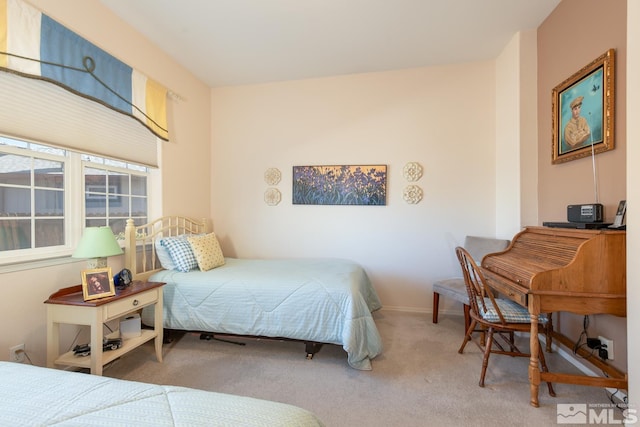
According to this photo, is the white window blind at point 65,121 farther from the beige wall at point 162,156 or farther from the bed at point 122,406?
the bed at point 122,406

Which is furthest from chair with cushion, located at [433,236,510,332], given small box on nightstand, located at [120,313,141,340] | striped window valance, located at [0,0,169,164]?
striped window valance, located at [0,0,169,164]

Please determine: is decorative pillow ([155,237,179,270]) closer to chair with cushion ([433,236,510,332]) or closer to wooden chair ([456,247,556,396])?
wooden chair ([456,247,556,396])

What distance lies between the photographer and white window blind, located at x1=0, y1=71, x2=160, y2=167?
67.4 inches

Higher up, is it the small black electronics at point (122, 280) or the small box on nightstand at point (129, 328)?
the small black electronics at point (122, 280)

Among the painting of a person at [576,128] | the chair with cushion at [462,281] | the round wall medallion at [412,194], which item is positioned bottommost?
the chair with cushion at [462,281]

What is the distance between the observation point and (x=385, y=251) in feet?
10.9

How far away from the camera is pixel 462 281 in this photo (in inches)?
112

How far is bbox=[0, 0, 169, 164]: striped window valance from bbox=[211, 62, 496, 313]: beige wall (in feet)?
4.18

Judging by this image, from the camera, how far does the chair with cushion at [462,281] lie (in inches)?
104

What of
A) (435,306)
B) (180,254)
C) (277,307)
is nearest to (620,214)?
(435,306)

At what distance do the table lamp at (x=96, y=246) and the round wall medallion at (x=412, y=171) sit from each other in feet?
9.19

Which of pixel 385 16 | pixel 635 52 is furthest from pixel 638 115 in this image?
pixel 385 16

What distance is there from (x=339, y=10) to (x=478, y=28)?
1283 mm

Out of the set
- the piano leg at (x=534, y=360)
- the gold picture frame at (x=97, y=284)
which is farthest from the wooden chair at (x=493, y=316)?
the gold picture frame at (x=97, y=284)
